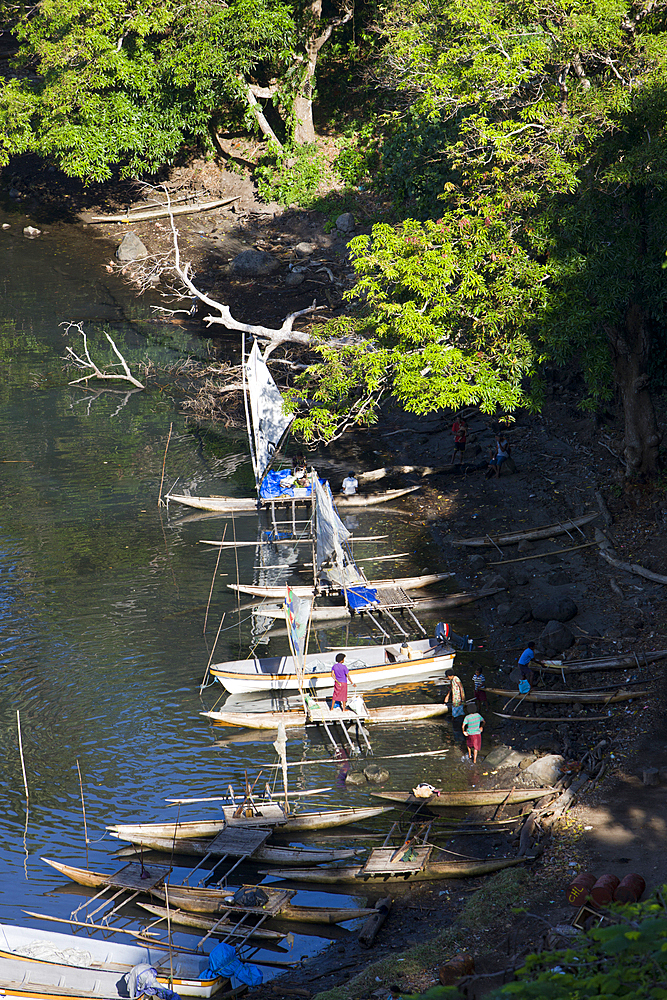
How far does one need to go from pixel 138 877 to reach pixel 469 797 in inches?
221

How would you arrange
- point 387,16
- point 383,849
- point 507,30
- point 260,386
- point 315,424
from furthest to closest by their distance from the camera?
1. point 387,16
2. point 260,386
3. point 315,424
4. point 507,30
5. point 383,849

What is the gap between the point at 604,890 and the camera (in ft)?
38.9

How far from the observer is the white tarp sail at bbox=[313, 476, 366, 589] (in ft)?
74.4

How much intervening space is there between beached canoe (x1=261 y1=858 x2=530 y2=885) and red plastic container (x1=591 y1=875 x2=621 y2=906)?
2275mm

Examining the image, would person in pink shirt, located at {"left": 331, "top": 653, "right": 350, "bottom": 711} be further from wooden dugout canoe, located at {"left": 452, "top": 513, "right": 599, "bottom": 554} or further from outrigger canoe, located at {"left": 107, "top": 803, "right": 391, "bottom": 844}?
wooden dugout canoe, located at {"left": 452, "top": 513, "right": 599, "bottom": 554}

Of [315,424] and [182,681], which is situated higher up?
[315,424]

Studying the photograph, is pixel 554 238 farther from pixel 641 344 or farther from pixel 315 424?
pixel 315 424

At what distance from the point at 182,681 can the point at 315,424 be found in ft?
27.7

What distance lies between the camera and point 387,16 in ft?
129

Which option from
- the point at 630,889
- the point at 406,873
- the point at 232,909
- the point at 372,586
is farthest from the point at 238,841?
the point at 372,586

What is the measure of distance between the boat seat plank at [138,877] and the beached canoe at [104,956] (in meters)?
1.21

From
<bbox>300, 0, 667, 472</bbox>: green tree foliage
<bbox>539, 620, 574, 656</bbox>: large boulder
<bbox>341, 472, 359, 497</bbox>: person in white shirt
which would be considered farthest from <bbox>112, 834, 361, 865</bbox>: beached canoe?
<bbox>341, 472, 359, 497</bbox>: person in white shirt

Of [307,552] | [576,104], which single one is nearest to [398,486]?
[307,552]

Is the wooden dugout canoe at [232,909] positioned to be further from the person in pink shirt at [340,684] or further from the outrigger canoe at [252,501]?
the outrigger canoe at [252,501]
